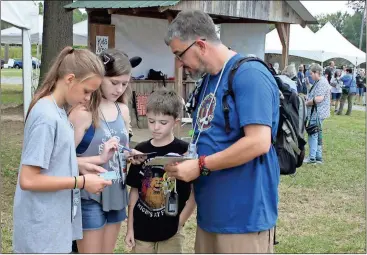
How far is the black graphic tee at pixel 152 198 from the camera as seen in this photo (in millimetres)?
2877

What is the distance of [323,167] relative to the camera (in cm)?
834

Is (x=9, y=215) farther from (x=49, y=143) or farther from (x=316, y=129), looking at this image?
(x=316, y=129)

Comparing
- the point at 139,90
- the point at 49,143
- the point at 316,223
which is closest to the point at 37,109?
the point at 49,143

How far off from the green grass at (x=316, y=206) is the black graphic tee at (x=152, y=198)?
1564mm

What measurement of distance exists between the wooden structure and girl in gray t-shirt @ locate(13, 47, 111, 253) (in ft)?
21.6

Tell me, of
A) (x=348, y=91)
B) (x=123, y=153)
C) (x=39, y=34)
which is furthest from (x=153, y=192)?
(x=39, y=34)

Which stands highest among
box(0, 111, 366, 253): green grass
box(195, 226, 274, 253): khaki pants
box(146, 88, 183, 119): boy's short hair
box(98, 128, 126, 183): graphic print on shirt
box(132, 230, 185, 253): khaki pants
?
box(146, 88, 183, 119): boy's short hair

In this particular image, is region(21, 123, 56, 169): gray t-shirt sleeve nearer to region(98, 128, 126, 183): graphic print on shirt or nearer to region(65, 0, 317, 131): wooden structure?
region(98, 128, 126, 183): graphic print on shirt

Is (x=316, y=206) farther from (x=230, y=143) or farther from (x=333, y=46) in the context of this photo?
(x=333, y=46)

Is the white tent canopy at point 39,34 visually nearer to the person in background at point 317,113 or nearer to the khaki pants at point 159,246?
the person in background at point 317,113

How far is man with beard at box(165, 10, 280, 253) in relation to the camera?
87.5 inches

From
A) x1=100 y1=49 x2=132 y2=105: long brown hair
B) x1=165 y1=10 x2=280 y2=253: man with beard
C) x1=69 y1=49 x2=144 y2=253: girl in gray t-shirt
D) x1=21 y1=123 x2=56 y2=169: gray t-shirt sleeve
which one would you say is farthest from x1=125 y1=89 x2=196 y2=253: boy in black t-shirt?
x1=21 y1=123 x2=56 y2=169: gray t-shirt sleeve

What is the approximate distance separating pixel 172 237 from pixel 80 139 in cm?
81

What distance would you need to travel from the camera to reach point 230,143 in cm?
233
